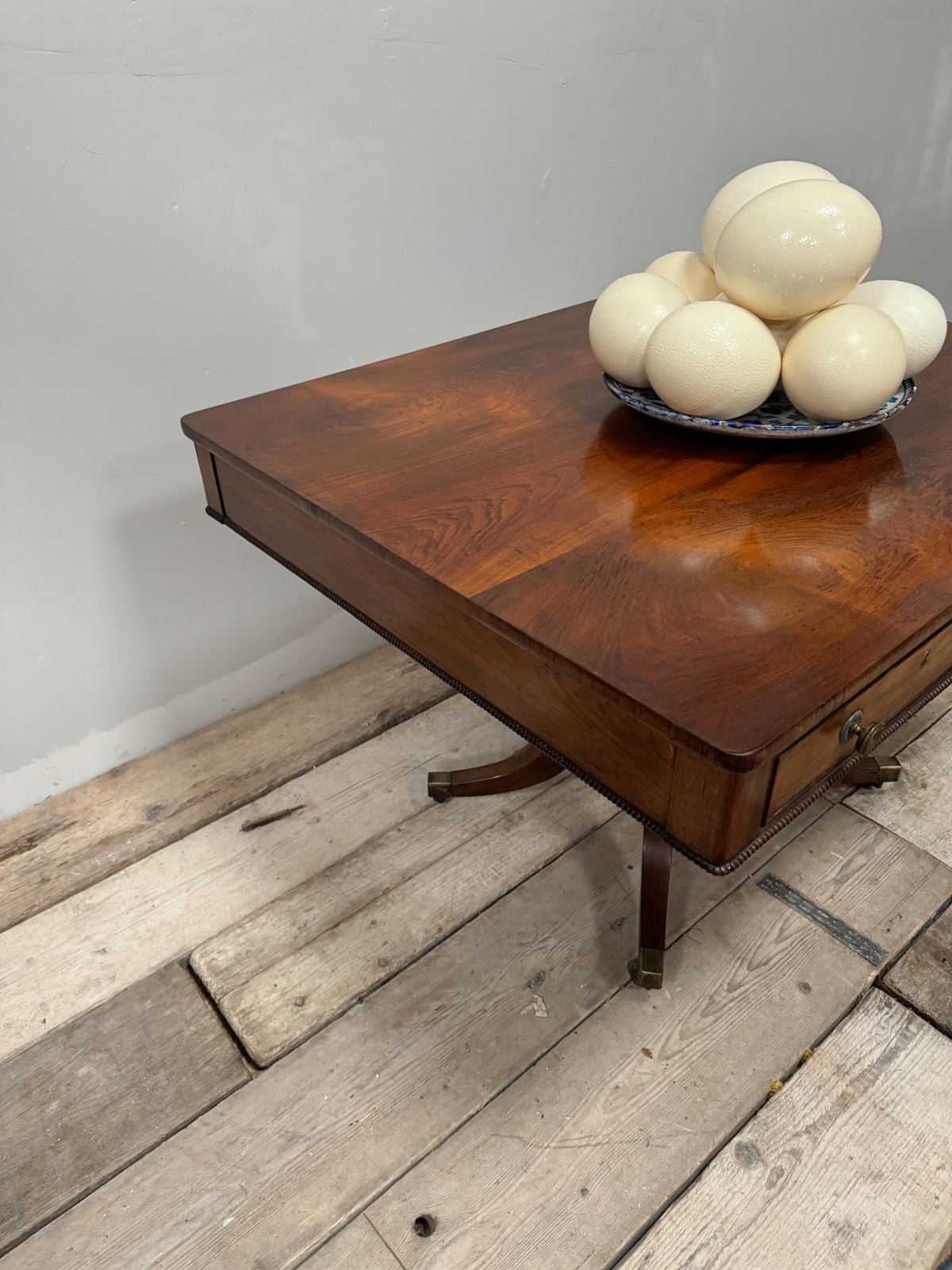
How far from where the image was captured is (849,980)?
1135 mm

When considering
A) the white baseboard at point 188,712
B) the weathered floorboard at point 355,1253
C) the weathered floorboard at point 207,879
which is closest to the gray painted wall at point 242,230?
the white baseboard at point 188,712

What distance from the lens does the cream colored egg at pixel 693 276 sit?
1.01 meters

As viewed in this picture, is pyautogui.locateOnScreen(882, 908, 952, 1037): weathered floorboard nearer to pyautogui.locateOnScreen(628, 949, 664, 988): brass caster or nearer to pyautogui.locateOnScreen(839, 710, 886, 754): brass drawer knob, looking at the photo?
pyautogui.locateOnScreen(628, 949, 664, 988): brass caster

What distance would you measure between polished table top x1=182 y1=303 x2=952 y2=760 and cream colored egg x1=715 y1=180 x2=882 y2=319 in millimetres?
142

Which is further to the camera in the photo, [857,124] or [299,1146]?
[857,124]

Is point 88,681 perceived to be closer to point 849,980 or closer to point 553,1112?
point 553,1112

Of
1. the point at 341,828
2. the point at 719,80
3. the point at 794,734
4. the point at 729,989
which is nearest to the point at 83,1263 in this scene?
the point at 341,828

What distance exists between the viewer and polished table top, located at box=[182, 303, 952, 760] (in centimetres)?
64

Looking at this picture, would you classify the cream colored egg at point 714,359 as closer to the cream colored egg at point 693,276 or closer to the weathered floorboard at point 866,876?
the cream colored egg at point 693,276

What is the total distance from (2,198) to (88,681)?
665mm

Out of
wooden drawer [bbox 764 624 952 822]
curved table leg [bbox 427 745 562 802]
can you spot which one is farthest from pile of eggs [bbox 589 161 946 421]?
curved table leg [bbox 427 745 562 802]

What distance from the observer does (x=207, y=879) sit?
132 centimetres

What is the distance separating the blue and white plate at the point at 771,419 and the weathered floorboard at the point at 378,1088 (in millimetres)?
635

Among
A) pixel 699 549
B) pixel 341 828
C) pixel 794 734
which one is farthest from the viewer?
pixel 341 828
